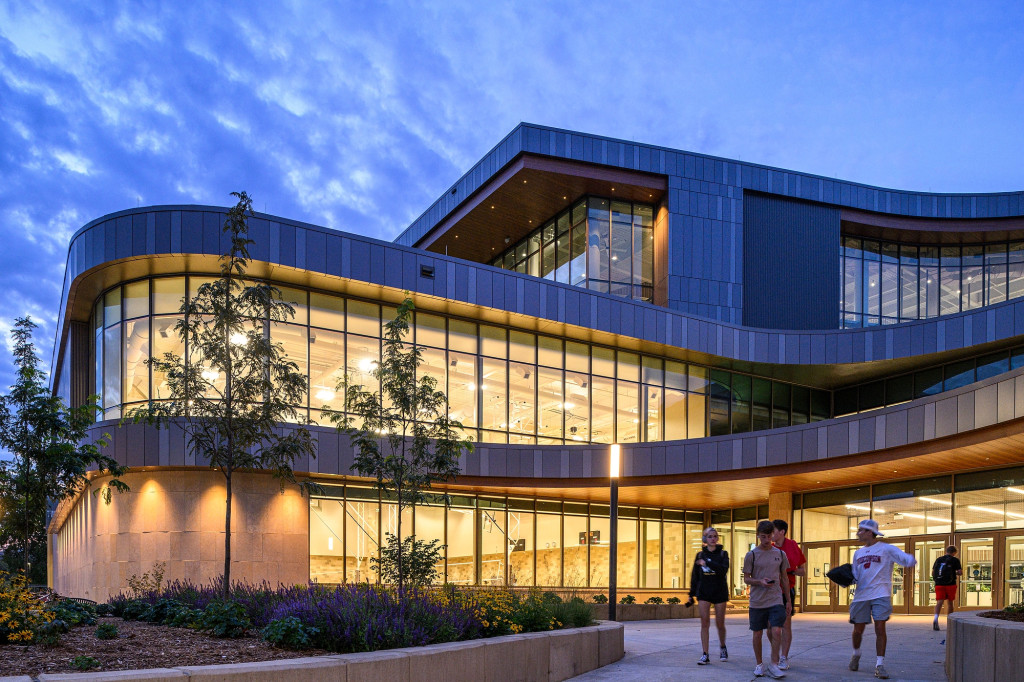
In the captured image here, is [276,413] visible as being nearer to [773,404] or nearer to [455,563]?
[455,563]

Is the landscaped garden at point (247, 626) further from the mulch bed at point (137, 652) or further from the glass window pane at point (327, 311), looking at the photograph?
the glass window pane at point (327, 311)

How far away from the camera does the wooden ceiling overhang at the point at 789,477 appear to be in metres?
20.6

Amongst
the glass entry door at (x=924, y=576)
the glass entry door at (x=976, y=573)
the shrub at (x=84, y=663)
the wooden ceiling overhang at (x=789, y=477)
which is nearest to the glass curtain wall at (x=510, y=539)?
the wooden ceiling overhang at (x=789, y=477)

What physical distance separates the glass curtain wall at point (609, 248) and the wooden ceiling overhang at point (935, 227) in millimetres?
9035

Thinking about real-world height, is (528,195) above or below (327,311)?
above

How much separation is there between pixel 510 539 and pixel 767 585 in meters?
20.1

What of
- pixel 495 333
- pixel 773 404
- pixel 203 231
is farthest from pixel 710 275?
pixel 203 231

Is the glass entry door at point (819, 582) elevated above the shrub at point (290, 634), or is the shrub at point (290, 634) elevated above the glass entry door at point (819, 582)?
the shrub at point (290, 634)

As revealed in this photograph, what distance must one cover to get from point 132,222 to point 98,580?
9.69 meters

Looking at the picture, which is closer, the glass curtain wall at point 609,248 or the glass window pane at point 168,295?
the glass window pane at point 168,295

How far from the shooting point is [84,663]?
760 centimetres

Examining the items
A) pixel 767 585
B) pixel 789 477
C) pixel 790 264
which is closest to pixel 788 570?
pixel 767 585

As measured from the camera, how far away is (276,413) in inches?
543

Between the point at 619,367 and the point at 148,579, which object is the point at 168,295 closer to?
the point at 148,579
